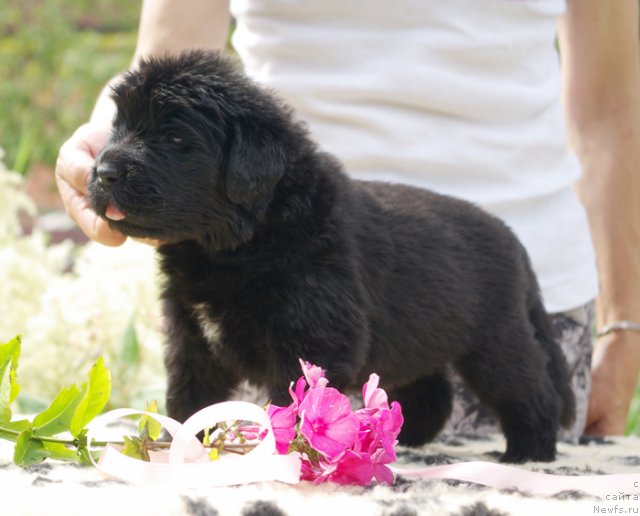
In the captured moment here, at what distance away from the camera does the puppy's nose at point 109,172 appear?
217cm

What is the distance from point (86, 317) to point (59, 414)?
2.36 metres

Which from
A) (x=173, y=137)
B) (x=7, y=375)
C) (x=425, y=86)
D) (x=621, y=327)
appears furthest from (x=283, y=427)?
(x=621, y=327)

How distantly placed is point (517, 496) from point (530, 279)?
4.16 feet

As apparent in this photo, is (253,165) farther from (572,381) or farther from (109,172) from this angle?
(572,381)

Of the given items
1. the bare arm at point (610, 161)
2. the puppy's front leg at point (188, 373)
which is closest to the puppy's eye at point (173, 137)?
the puppy's front leg at point (188, 373)

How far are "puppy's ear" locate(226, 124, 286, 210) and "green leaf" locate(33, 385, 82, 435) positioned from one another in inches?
23.2

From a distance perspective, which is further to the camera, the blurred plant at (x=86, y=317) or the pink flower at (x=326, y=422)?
the blurred plant at (x=86, y=317)

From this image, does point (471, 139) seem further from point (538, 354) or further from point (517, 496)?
point (517, 496)

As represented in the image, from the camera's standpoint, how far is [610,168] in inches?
161

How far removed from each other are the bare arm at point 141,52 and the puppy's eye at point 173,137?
454 millimetres

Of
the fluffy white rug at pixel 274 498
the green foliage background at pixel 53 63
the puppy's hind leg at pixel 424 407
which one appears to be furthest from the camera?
the green foliage background at pixel 53 63

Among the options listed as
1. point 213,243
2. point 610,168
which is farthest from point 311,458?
point 610,168

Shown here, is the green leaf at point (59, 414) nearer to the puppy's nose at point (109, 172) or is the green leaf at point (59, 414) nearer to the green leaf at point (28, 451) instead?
the green leaf at point (28, 451)

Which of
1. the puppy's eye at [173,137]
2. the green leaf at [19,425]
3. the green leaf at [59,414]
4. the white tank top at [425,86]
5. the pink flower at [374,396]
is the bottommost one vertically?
the green leaf at [19,425]
